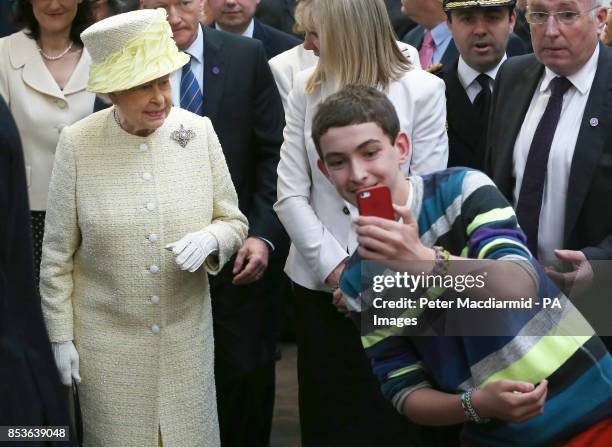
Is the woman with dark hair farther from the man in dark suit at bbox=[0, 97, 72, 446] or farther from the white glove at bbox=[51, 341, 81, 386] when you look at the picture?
the man in dark suit at bbox=[0, 97, 72, 446]

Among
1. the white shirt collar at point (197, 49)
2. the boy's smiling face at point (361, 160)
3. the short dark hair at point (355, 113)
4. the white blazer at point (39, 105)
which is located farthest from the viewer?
the white shirt collar at point (197, 49)

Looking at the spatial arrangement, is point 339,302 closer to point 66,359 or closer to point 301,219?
point 301,219

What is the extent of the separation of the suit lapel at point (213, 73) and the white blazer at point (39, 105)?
0.45 meters

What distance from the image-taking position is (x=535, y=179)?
163 inches

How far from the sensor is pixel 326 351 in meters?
4.38

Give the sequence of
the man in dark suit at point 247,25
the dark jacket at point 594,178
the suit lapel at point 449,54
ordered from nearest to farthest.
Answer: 1. the dark jacket at point 594,178
2. the suit lapel at point 449,54
3. the man in dark suit at point 247,25

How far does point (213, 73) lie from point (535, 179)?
1367 millimetres

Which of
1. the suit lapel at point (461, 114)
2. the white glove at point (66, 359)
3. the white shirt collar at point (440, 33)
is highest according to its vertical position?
the white shirt collar at point (440, 33)

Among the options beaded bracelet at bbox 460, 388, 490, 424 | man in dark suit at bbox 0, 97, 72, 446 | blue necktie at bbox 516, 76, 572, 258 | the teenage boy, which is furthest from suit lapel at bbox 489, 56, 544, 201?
man in dark suit at bbox 0, 97, 72, 446

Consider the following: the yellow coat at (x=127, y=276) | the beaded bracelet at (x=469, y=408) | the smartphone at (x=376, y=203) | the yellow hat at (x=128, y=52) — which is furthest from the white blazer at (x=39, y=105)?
the beaded bracelet at (x=469, y=408)

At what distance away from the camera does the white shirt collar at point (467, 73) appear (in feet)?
16.0

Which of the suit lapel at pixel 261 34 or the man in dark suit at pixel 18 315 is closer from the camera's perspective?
the man in dark suit at pixel 18 315

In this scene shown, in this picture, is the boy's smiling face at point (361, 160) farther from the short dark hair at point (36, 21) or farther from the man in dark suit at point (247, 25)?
the man in dark suit at point (247, 25)

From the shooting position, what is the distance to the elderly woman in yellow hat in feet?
12.7
